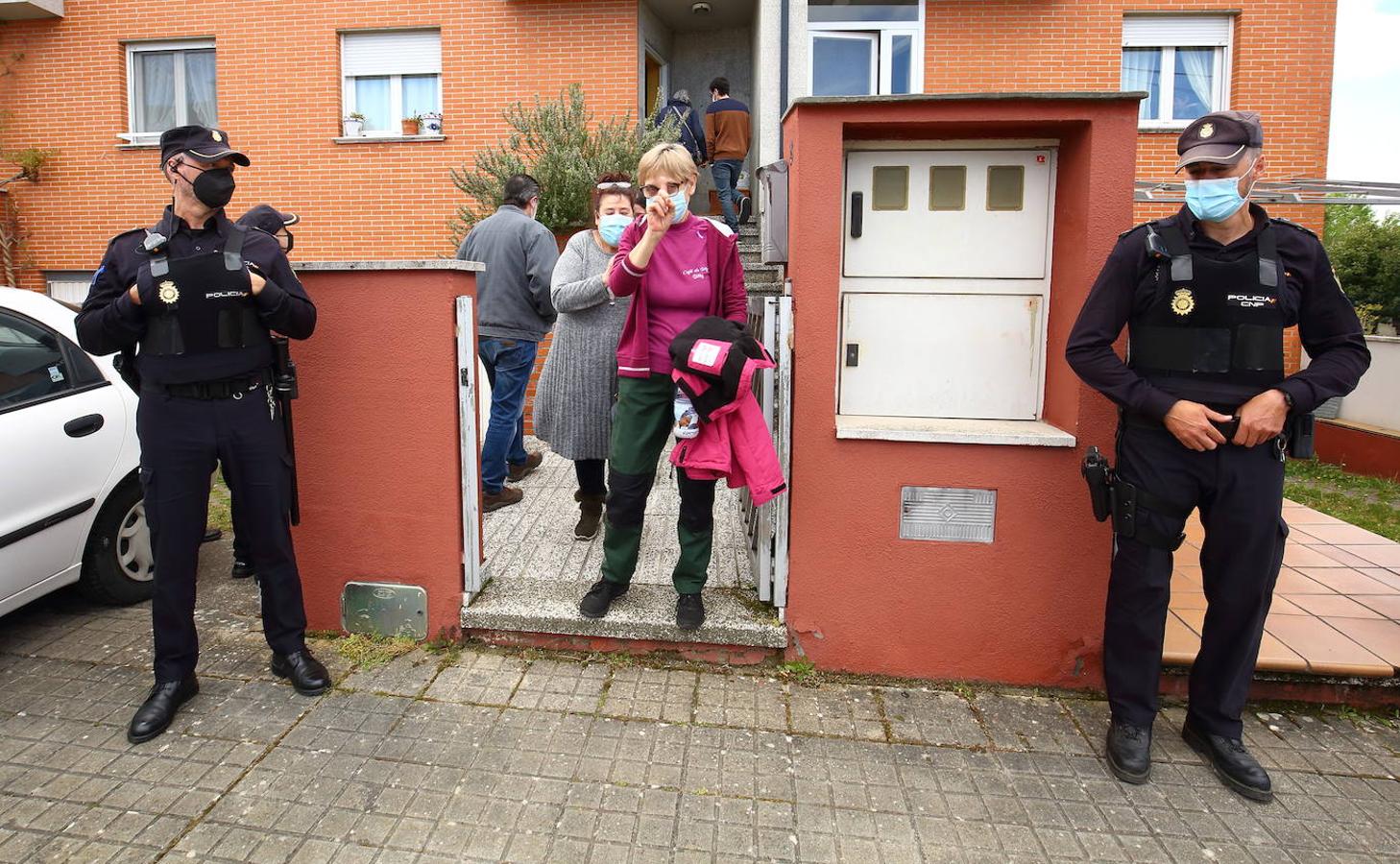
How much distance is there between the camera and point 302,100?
37.1 ft

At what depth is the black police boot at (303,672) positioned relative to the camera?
11.5 ft

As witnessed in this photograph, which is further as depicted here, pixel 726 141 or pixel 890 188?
pixel 726 141

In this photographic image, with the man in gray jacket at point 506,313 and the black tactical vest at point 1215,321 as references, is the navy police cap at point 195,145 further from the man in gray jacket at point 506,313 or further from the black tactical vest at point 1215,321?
the black tactical vest at point 1215,321

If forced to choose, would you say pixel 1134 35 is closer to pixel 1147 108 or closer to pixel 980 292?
pixel 1147 108

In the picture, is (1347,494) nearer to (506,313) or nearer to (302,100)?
(506,313)

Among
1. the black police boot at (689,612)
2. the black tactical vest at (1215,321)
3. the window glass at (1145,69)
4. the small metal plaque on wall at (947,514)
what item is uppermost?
the window glass at (1145,69)

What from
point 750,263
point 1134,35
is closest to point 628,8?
point 750,263

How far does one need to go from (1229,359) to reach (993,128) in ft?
4.30

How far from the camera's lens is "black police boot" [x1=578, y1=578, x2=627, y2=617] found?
381 centimetres

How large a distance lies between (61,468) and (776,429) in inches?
128

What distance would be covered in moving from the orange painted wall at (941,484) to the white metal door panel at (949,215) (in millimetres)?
91

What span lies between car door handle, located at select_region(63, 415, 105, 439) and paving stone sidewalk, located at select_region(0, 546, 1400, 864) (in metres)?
1.00

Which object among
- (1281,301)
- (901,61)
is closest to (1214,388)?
(1281,301)

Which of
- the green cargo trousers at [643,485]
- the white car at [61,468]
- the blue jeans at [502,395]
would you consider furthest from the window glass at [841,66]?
the white car at [61,468]
